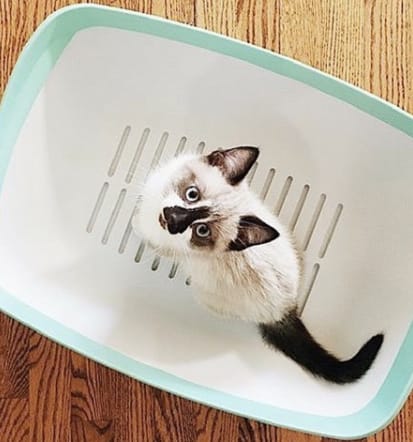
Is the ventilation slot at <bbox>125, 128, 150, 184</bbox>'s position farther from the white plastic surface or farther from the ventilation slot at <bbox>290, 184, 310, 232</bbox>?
the ventilation slot at <bbox>290, 184, 310, 232</bbox>

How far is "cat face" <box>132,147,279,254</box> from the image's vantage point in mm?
904

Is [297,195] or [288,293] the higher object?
[297,195]

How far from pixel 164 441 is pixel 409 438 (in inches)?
15.1

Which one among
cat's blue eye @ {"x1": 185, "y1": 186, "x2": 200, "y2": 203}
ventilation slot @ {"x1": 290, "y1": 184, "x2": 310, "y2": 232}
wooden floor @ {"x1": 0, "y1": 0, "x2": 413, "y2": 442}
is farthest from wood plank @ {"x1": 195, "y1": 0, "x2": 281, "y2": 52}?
cat's blue eye @ {"x1": 185, "y1": 186, "x2": 200, "y2": 203}

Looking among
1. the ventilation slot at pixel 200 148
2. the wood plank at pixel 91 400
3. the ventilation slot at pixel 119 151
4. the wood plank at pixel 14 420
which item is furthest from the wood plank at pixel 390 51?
the wood plank at pixel 14 420

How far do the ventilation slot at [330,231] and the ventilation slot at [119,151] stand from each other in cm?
33

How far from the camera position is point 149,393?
116 cm

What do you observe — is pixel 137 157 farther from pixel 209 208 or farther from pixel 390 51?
pixel 390 51

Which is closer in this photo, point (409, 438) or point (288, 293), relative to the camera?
point (288, 293)

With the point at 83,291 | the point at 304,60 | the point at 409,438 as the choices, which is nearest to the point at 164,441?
the point at 83,291

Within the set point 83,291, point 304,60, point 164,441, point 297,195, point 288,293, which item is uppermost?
point 304,60

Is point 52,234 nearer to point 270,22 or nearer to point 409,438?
point 270,22

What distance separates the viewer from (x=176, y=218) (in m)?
0.89

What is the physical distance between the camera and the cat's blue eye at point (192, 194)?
0.93 meters
